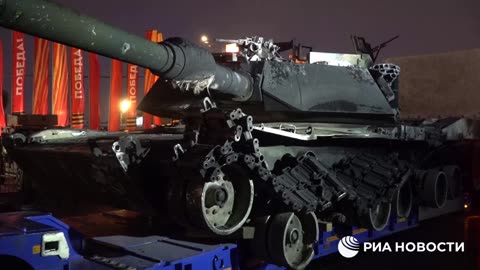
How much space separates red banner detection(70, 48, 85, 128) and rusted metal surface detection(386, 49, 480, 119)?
11.2 meters

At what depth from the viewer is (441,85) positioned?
44.5ft

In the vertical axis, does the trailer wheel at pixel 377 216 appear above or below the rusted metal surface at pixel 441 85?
below

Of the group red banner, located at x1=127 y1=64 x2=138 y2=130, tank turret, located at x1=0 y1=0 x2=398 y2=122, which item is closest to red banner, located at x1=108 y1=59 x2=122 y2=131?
red banner, located at x1=127 y1=64 x2=138 y2=130

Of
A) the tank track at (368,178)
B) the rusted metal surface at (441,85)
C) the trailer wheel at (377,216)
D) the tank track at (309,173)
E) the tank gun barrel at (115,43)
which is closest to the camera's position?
the tank gun barrel at (115,43)

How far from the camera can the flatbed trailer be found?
165 inches

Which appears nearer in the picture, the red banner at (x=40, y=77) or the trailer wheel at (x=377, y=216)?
the trailer wheel at (x=377, y=216)

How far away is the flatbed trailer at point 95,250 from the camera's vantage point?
→ 13.8 feet

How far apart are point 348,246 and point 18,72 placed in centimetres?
1407

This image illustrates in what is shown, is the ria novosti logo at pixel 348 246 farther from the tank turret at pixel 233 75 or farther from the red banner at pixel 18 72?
the red banner at pixel 18 72

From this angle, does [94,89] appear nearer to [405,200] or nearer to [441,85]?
[441,85]

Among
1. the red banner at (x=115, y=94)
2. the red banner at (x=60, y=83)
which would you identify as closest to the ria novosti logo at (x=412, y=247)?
the red banner at (x=60, y=83)

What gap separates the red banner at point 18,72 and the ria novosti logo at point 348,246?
13.4 metres

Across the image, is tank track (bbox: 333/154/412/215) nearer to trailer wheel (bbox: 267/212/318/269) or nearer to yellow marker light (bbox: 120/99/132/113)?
trailer wheel (bbox: 267/212/318/269)

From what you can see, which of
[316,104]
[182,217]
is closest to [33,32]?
[182,217]
